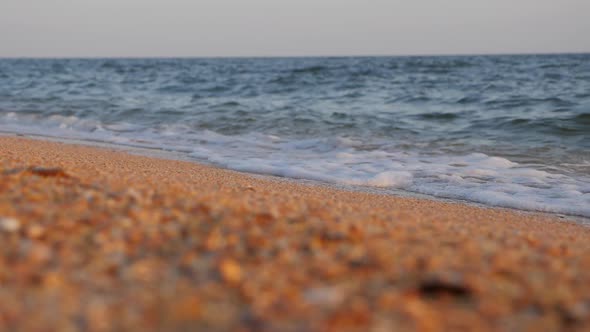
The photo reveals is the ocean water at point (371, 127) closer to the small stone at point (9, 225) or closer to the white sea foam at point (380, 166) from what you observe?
the white sea foam at point (380, 166)

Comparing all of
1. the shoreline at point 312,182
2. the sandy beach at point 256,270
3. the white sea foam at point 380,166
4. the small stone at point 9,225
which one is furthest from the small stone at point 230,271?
the white sea foam at point 380,166

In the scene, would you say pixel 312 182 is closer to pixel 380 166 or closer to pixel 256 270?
pixel 380 166

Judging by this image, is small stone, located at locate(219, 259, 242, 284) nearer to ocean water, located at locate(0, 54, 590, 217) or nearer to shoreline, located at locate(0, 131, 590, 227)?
shoreline, located at locate(0, 131, 590, 227)

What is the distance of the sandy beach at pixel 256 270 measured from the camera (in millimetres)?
1635

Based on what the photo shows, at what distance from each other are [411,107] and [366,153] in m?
5.58

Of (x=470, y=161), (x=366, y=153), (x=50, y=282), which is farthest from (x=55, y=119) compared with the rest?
(x=50, y=282)

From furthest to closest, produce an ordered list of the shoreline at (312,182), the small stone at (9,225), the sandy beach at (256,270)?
the shoreline at (312,182)
the small stone at (9,225)
the sandy beach at (256,270)

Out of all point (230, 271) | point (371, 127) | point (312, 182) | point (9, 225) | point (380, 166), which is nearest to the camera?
point (230, 271)

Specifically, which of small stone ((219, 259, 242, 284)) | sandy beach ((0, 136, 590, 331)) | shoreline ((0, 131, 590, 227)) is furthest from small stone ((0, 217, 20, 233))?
shoreline ((0, 131, 590, 227))

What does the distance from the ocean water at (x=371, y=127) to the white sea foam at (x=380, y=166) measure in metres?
0.02

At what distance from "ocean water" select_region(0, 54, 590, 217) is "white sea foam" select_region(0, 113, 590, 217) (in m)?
0.02

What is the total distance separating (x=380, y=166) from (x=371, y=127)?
3.39 meters

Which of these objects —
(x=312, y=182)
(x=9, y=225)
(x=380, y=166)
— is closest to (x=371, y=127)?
(x=380, y=166)

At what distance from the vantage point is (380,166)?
7.18 m
